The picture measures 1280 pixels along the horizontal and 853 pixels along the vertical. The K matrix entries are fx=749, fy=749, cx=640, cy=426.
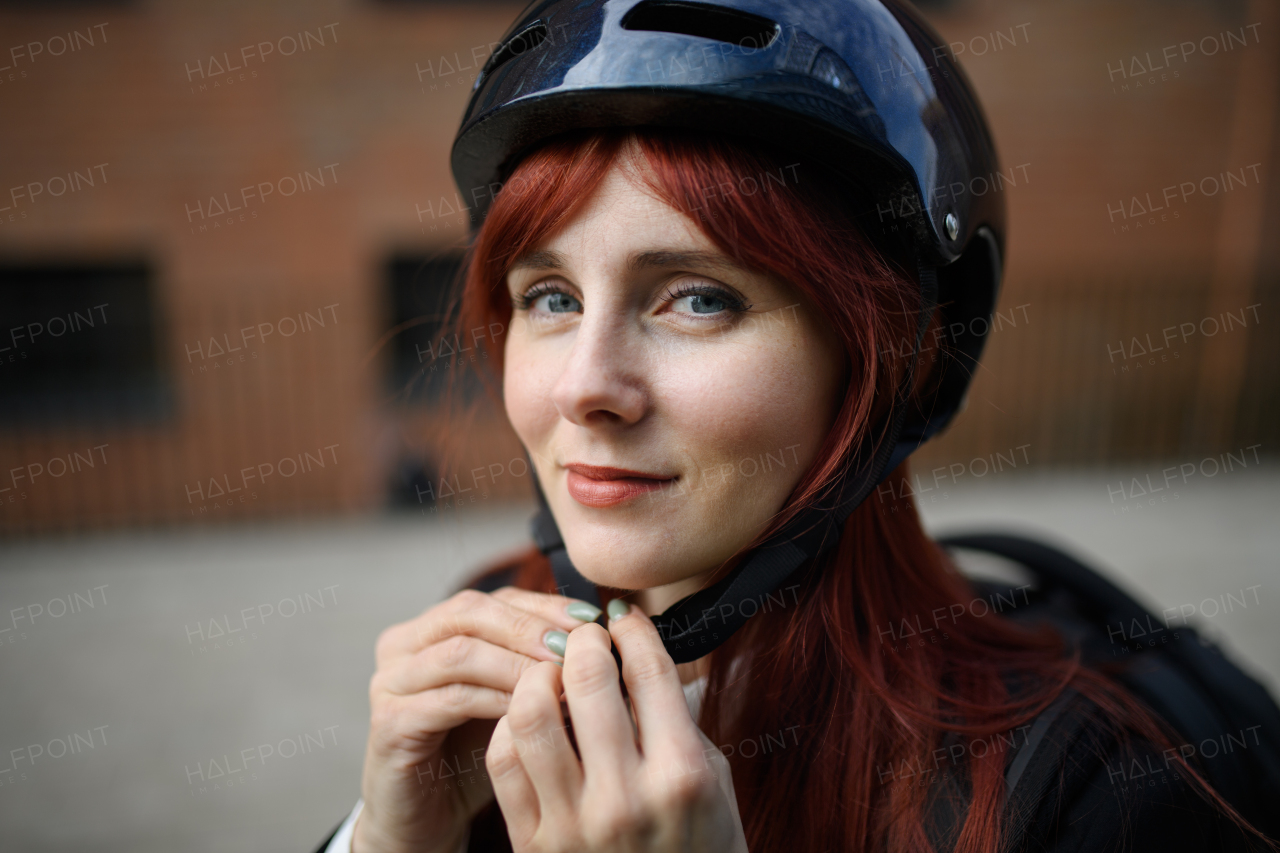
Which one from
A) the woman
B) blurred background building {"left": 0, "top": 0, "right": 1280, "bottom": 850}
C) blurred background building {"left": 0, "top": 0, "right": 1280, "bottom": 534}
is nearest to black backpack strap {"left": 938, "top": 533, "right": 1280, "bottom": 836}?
the woman

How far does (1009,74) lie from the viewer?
816cm

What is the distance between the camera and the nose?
127 cm

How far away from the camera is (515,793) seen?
1159mm

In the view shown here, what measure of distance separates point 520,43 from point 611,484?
1012mm

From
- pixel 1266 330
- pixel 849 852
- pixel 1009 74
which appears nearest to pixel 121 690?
pixel 849 852

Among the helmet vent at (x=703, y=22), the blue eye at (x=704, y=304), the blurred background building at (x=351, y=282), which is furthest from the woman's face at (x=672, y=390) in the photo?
the blurred background building at (x=351, y=282)

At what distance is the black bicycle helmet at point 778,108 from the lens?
133 centimetres

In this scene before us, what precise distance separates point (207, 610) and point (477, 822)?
4765 mm

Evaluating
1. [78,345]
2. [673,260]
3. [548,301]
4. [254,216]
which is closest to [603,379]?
[673,260]

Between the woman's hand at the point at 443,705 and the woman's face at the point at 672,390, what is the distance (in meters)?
0.18

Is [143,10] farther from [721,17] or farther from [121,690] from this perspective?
[721,17]

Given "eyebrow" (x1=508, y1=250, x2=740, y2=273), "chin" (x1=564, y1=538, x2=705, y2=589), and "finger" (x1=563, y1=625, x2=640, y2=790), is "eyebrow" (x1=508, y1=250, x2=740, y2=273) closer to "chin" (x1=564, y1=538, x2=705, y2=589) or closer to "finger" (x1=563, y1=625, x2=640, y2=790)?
"chin" (x1=564, y1=538, x2=705, y2=589)

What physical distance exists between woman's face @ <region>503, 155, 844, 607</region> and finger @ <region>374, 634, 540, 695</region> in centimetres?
23

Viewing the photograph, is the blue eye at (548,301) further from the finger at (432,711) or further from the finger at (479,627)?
the finger at (432,711)
